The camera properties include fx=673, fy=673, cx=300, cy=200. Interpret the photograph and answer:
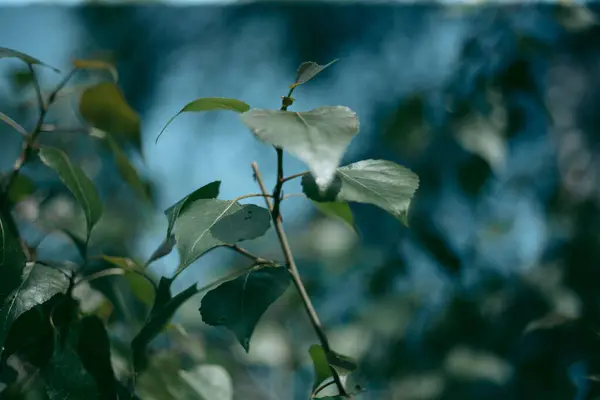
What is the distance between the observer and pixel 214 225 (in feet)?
1.04

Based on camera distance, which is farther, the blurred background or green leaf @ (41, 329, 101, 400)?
the blurred background

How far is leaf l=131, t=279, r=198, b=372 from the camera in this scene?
36 centimetres

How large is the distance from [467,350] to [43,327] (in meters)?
0.69

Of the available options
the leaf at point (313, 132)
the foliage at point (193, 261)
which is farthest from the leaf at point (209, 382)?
the leaf at point (313, 132)

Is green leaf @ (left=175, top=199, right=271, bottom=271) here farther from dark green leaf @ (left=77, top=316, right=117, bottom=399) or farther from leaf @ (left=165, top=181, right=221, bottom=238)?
dark green leaf @ (left=77, top=316, right=117, bottom=399)

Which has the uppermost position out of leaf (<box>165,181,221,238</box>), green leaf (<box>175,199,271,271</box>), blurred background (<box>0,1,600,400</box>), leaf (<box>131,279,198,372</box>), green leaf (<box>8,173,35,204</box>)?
green leaf (<box>175,199,271,271</box>)

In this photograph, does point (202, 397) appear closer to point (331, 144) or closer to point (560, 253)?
point (331, 144)

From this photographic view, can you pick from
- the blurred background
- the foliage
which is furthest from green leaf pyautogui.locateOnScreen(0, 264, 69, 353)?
the blurred background

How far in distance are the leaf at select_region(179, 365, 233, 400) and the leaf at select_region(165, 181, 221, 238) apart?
153 mm

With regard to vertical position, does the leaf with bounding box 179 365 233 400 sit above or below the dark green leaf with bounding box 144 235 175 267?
below

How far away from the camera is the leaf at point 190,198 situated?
0.34 m

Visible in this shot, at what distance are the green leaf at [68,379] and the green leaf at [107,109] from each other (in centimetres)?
19

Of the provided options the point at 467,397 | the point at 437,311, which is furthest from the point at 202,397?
the point at 437,311

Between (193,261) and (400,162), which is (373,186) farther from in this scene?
(400,162)
